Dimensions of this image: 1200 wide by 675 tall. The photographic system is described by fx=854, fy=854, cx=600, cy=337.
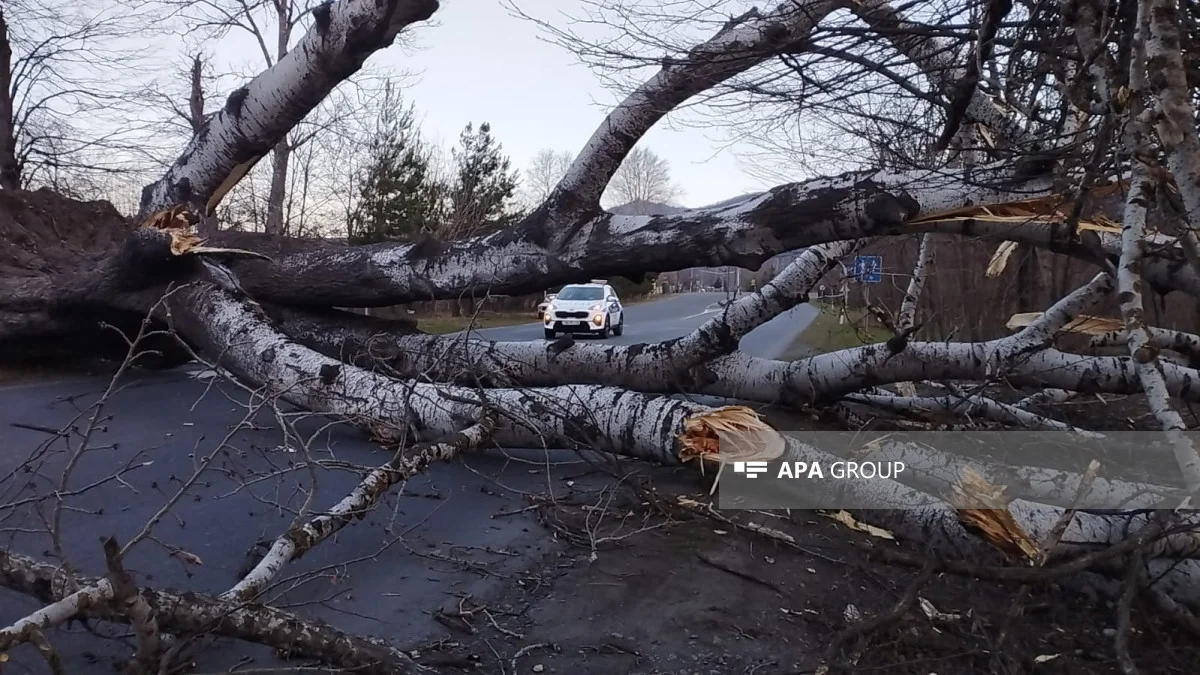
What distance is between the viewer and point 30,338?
21.5 feet

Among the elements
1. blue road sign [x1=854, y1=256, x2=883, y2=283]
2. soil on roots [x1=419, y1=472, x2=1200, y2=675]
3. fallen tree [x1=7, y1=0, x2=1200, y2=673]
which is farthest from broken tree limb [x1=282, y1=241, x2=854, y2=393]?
soil on roots [x1=419, y1=472, x2=1200, y2=675]

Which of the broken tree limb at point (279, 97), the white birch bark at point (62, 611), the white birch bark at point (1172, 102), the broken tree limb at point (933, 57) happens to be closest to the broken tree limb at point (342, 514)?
the white birch bark at point (62, 611)

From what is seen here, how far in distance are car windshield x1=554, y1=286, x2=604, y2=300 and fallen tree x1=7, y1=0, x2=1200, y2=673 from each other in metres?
10.8

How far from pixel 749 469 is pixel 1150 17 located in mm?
2423

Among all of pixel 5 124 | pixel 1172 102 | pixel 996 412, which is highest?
pixel 5 124

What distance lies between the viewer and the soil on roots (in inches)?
104

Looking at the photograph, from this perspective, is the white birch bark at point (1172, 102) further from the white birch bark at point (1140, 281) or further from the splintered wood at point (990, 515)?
the splintered wood at point (990, 515)

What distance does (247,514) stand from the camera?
3654 millimetres

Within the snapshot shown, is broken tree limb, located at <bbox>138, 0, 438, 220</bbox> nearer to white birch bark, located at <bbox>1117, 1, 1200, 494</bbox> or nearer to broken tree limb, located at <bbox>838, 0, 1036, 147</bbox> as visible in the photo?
broken tree limb, located at <bbox>838, 0, 1036, 147</bbox>

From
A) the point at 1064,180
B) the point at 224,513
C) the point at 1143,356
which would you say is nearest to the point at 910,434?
the point at 1064,180

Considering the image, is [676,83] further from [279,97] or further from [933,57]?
[279,97]

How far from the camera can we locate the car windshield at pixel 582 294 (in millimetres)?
17547

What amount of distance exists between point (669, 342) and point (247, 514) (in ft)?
9.15

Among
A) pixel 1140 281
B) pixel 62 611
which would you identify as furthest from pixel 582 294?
pixel 62 611
